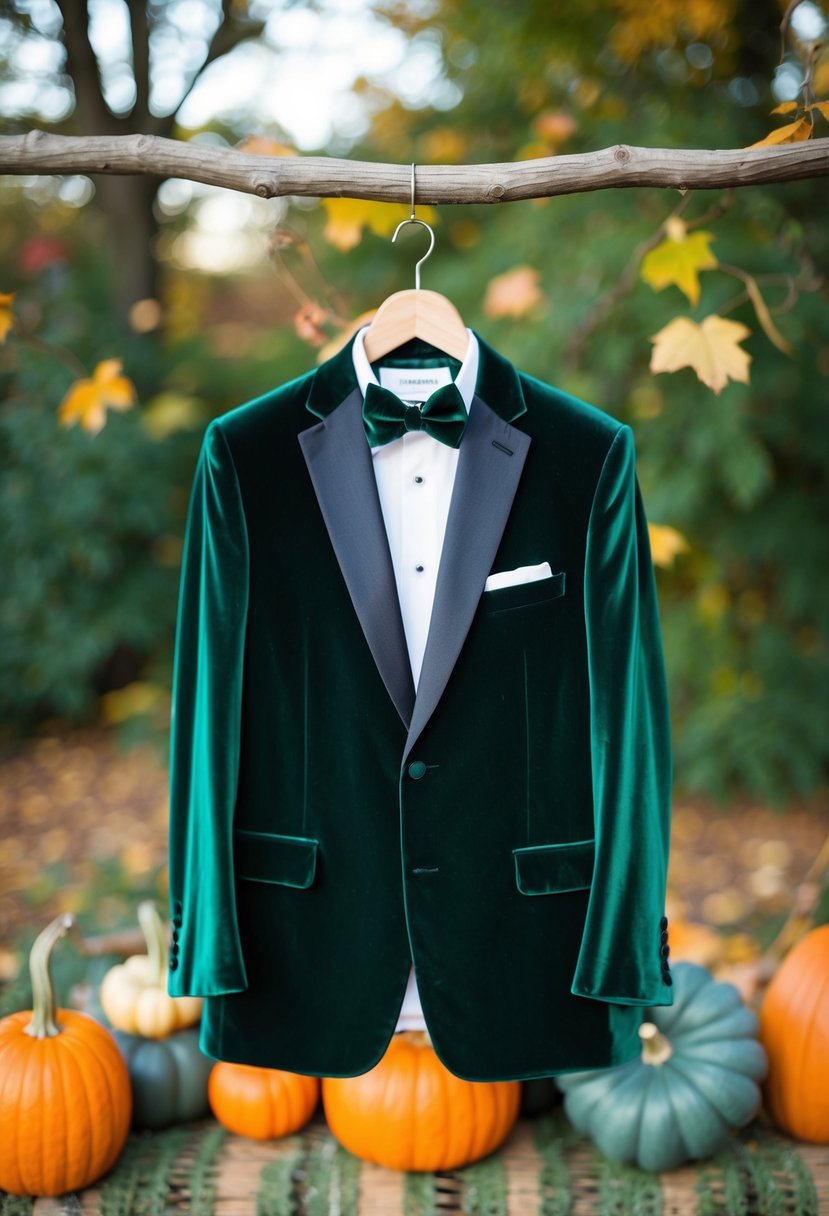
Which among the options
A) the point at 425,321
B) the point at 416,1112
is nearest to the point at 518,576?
the point at 425,321

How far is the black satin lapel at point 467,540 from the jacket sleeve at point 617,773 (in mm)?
156

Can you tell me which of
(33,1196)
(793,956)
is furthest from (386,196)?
(33,1196)

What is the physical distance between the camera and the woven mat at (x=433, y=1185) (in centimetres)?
181

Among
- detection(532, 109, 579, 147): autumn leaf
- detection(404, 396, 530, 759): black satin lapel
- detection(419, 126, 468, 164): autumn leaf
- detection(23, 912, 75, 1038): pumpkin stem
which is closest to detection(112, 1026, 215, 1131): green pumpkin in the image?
detection(23, 912, 75, 1038): pumpkin stem

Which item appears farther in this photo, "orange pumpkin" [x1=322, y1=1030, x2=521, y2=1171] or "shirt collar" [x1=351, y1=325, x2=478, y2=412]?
"orange pumpkin" [x1=322, y1=1030, x2=521, y2=1171]

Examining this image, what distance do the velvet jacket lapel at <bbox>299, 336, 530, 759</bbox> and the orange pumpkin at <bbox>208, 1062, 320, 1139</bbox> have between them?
0.91 meters

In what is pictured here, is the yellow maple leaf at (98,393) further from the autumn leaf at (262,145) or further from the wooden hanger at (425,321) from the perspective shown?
the wooden hanger at (425,321)

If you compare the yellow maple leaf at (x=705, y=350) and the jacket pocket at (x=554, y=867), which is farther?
the yellow maple leaf at (x=705, y=350)

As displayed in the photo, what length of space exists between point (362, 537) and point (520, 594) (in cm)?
27

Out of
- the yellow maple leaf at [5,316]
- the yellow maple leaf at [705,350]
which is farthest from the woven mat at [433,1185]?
the yellow maple leaf at [5,316]

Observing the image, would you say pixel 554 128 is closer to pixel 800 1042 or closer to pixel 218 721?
pixel 218 721

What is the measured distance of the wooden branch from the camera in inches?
57.1

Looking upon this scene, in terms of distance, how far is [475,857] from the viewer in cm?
154

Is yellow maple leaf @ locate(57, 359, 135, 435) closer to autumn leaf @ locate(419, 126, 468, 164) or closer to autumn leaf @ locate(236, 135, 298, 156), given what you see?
autumn leaf @ locate(236, 135, 298, 156)
